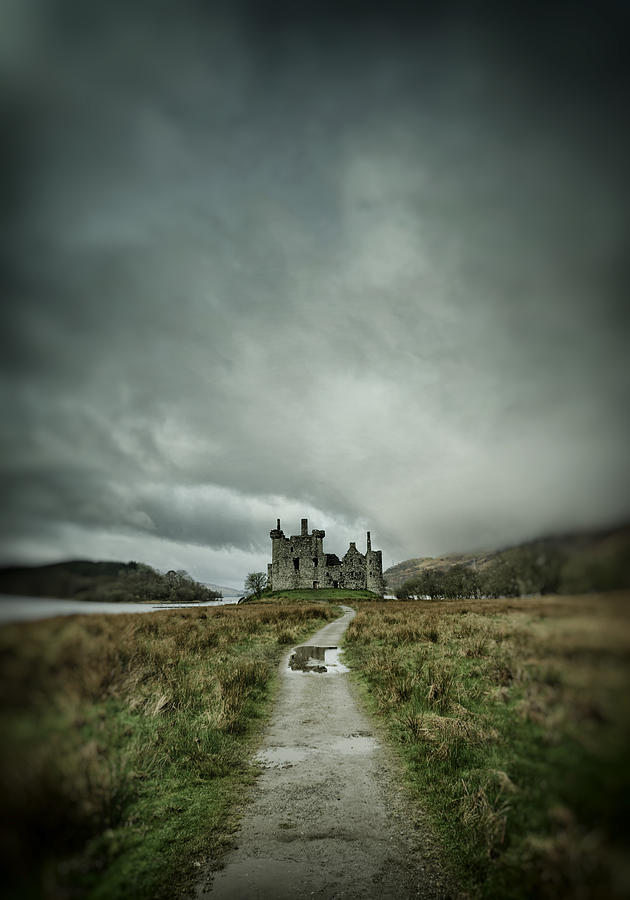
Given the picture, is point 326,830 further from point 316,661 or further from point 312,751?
point 316,661

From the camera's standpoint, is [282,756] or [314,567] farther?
[314,567]

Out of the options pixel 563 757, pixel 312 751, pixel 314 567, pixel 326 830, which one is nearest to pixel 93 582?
pixel 563 757

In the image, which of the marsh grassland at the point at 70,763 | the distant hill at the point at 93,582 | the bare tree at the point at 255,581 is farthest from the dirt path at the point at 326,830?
the bare tree at the point at 255,581

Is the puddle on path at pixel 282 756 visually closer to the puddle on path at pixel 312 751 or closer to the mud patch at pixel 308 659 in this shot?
the puddle on path at pixel 312 751

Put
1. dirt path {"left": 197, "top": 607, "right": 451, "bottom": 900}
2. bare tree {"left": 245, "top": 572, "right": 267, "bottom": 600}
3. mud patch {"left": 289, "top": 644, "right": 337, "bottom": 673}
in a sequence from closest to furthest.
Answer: dirt path {"left": 197, "top": 607, "right": 451, "bottom": 900}, mud patch {"left": 289, "top": 644, "right": 337, "bottom": 673}, bare tree {"left": 245, "top": 572, "right": 267, "bottom": 600}

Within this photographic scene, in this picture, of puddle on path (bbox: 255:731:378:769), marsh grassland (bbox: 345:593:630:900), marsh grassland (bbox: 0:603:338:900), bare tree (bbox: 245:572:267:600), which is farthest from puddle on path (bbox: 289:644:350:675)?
bare tree (bbox: 245:572:267:600)

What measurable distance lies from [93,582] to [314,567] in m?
85.3

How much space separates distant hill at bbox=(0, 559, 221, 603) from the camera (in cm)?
216

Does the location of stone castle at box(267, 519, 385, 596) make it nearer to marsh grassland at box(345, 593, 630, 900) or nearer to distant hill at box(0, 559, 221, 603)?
marsh grassland at box(345, 593, 630, 900)

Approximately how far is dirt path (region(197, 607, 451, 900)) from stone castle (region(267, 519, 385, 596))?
77.3 metres

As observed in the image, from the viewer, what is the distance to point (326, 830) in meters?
A: 5.71

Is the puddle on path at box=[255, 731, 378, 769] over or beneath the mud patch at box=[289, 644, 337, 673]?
beneath

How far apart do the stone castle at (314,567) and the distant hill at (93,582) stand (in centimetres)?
8384

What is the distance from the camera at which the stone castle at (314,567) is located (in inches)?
3359
